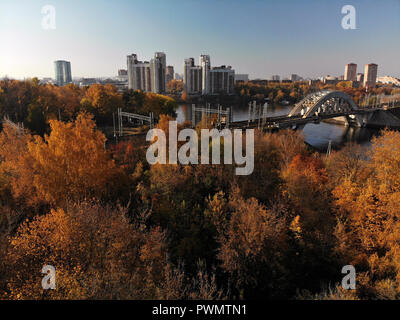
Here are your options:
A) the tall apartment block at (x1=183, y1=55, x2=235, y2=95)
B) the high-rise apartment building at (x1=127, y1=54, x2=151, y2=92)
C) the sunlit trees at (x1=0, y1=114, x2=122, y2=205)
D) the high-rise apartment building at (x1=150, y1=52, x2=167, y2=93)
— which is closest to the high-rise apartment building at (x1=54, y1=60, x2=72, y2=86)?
the high-rise apartment building at (x1=127, y1=54, x2=151, y2=92)

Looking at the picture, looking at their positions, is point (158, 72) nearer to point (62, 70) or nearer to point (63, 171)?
point (62, 70)

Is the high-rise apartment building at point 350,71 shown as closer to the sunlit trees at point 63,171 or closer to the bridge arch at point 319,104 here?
the bridge arch at point 319,104

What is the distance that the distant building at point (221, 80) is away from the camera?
62250 mm

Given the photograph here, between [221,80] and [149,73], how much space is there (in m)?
16.8

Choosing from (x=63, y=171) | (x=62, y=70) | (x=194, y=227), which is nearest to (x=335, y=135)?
(x=194, y=227)

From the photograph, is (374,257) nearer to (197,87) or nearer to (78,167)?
(78,167)

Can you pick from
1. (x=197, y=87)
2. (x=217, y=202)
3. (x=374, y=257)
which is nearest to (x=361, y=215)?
(x=374, y=257)

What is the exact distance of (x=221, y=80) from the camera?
62.7 meters

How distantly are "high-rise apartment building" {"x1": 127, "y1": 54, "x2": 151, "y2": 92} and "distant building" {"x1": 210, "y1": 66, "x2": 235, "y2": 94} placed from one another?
48.9 feet

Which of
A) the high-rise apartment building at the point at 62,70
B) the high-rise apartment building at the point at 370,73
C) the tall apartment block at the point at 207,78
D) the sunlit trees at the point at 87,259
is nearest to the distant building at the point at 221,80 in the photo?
the tall apartment block at the point at 207,78

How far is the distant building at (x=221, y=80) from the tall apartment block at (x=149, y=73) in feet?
38.3

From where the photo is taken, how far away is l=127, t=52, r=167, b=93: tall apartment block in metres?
54.6
